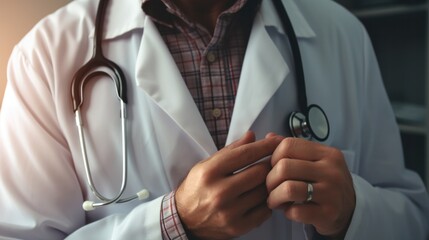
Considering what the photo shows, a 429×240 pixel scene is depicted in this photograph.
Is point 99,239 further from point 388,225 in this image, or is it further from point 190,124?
point 388,225

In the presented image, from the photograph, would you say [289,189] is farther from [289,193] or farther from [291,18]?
[291,18]

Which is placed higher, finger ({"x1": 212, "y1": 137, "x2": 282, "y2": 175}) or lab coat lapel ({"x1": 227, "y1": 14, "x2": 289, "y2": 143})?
lab coat lapel ({"x1": 227, "y1": 14, "x2": 289, "y2": 143})

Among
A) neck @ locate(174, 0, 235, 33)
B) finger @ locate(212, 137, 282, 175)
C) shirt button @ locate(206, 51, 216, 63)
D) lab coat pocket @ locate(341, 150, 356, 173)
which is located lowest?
lab coat pocket @ locate(341, 150, 356, 173)

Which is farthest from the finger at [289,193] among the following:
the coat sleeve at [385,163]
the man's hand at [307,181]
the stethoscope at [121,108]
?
the coat sleeve at [385,163]

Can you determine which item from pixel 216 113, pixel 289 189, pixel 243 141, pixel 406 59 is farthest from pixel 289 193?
pixel 406 59

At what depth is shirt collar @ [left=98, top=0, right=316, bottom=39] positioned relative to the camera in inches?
31.1

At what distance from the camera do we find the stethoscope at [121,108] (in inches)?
27.8

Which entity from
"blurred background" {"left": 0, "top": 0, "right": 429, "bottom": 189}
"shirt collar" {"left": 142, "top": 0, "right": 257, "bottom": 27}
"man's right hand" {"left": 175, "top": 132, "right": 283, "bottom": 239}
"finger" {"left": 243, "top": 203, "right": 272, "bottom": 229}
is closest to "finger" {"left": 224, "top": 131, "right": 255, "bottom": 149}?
"man's right hand" {"left": 175, "top": 132, "right": 283, "bottom": 239}

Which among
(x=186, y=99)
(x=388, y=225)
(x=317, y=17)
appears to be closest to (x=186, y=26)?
(x=186, y=99)

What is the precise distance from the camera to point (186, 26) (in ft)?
2.61

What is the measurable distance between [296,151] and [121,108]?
0.31 m

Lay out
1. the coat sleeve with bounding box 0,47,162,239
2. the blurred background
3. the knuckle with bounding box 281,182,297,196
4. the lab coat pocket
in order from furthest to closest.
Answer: the blurred background < the lab coat pocket < the coat sleeve with bounding box 0,47,162,239 < the knuckle with bounding box 281,182,297,196

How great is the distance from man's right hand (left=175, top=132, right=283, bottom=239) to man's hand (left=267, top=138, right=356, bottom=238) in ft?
0.08

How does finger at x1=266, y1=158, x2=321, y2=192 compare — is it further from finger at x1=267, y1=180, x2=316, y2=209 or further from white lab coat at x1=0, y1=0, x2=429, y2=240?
white lab coat at x1=0, y1=0, x2=429, y2=240
